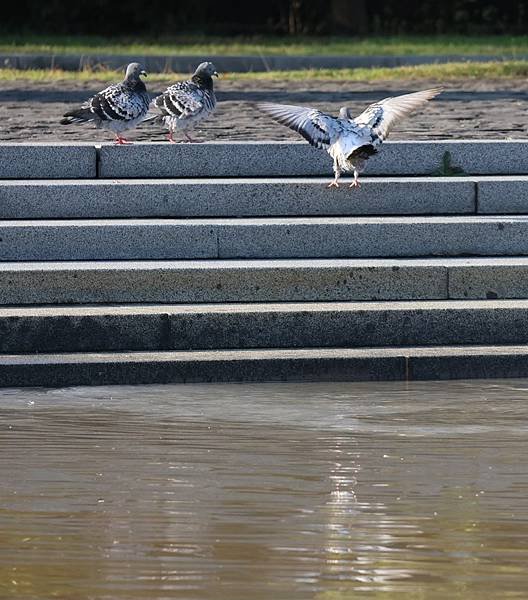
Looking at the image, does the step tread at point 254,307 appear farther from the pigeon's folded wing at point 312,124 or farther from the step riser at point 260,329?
the pigeon's folded wing at point 312,124

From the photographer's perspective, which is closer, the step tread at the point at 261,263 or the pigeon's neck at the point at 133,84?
the step tread at the point at 261,263

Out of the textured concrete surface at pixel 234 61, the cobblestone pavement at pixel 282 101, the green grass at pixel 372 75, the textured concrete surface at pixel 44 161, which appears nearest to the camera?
the textured concrete surface at pixel 44 161

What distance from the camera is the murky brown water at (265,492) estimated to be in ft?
14.4

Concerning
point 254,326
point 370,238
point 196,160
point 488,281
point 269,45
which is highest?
point 269,45

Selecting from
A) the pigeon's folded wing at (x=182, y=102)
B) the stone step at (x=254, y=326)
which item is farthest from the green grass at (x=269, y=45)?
the stone step at (x=254, y=326)

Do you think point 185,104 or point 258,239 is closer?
point 258,239

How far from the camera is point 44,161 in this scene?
9.95 meters

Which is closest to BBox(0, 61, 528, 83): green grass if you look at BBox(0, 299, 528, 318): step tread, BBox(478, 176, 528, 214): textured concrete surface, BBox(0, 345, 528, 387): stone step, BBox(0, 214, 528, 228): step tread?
BBox(478, 176, 528, 214): textured concrete surface

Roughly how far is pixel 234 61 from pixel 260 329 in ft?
43.8

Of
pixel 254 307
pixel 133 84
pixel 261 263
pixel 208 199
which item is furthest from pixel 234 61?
pixel 254 307

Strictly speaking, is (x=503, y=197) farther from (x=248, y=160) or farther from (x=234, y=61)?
(x=234, y=61)

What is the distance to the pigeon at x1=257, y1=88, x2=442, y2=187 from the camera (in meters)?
9.17

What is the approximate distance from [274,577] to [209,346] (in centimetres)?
349

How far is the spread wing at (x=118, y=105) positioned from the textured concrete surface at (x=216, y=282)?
5.65 ft
